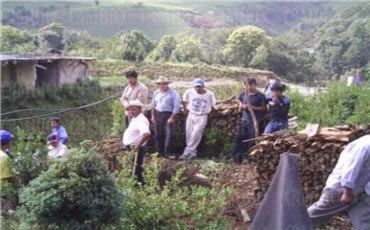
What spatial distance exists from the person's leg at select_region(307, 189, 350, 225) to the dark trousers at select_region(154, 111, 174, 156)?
4.74m

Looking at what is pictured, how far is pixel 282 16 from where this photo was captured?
65.2m

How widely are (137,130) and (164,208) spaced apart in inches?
93.8

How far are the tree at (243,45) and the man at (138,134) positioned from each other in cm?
3350

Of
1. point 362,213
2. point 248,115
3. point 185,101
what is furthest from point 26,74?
point 362,213

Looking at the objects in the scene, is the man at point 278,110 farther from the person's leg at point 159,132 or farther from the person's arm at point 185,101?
the person's leg at point 159,132

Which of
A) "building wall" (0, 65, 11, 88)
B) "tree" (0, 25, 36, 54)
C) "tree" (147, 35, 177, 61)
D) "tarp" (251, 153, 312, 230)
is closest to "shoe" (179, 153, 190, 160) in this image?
"tarp" (251, 153, 312, 230)

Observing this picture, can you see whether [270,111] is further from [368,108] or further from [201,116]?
[368,108]

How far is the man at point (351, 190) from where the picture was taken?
4.88 meters

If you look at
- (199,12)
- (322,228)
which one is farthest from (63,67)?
(199,12)

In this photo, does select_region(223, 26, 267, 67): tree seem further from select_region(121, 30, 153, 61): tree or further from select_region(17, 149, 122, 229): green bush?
select_region(17, 149, 122, 229): green bush

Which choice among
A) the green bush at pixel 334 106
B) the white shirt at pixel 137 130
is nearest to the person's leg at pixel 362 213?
the white shirt at pixel 137 130

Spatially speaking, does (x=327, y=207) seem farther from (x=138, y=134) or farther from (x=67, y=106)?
(x=67, y=106)

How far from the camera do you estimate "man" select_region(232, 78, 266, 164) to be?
30.1 feet

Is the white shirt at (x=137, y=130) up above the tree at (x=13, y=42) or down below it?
above
